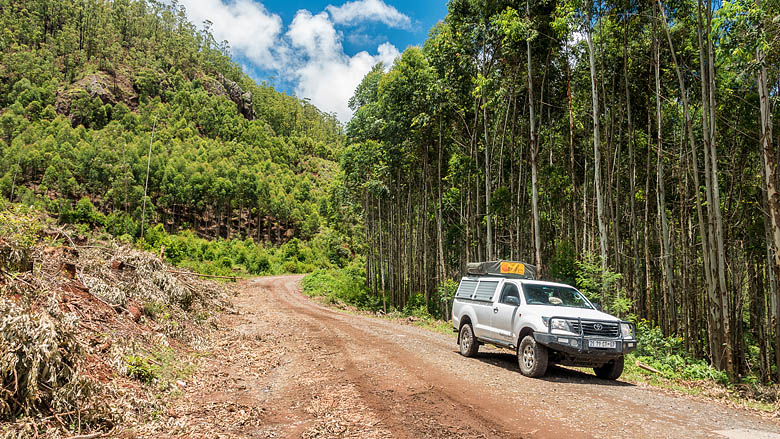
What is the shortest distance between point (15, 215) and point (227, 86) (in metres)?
136

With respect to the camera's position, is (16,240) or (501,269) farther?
(501,269)

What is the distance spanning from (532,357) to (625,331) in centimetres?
179

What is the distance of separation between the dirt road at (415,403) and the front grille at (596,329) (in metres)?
0.90

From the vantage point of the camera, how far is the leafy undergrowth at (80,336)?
448cm

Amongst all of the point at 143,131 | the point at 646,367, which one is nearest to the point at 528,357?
the point at 646,367

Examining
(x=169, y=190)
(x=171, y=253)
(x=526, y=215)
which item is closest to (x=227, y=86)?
(x=169, y=190)

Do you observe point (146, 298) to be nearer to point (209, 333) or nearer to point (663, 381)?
point (209, 333)

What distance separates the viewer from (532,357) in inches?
326

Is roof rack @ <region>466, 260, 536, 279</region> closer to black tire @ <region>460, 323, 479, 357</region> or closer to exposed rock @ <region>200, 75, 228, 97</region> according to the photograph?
black tire @ <region>460, 323, 479, 357</region>

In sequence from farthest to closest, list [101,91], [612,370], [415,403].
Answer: [101,91] → [612,370] → [415,403]

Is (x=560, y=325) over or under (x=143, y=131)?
under

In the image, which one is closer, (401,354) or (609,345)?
(609,345)

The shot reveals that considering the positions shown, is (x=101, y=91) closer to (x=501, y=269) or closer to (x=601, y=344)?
(x=501, y=269)

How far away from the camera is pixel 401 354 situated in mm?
10008
